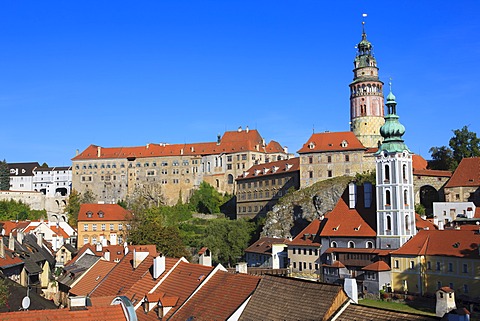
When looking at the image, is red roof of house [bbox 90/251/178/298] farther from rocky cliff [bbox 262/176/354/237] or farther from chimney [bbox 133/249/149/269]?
rocky cliff [bbox 262/176/354/237]

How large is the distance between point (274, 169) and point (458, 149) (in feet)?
85.5

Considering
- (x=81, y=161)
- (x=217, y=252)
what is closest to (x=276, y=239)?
(x=217, y=252)

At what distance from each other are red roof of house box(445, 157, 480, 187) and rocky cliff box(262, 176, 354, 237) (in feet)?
43.1

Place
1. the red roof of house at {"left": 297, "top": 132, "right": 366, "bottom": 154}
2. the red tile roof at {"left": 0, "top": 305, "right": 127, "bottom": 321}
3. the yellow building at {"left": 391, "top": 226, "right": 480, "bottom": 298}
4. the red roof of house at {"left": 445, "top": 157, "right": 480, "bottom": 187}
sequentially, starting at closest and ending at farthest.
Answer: the red tile roof at {"left": 0, "top": 305, "right": 127, "bottom": 321}, the yellow building at {"left": 391, "top": 226, "right": 480, "bottom": 298}, the red roof of house at {"left": 445, "top": 157, "right": 480, "bottom": 187}, the red roof of house at {"left": 297, "top": 132, "right": 366, "bottom": 154}

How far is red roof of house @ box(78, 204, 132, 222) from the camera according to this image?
257ft

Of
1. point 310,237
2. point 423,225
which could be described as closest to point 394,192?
point 423,225

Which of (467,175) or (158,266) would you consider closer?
(158,266)

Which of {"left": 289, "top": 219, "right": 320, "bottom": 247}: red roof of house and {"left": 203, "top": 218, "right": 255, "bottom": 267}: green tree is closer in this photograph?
{"left": 289, "top": 219, "right": 320, "bottom": 247}: red roof of house

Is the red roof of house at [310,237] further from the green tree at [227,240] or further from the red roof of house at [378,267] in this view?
the green tree at [227,240]

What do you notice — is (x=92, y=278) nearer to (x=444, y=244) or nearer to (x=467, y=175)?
(x=444, y=244)

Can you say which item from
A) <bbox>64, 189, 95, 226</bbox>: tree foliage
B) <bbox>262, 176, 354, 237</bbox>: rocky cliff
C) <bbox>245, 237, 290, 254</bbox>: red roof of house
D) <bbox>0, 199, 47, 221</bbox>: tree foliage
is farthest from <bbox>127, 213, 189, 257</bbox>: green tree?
<bbox>0, 199, 47, 221</bbox>: tree foliage

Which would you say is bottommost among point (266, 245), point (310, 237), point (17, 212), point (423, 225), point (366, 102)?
point (266, 245)

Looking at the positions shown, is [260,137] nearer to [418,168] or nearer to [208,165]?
[208,165]

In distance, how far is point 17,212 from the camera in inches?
4252
